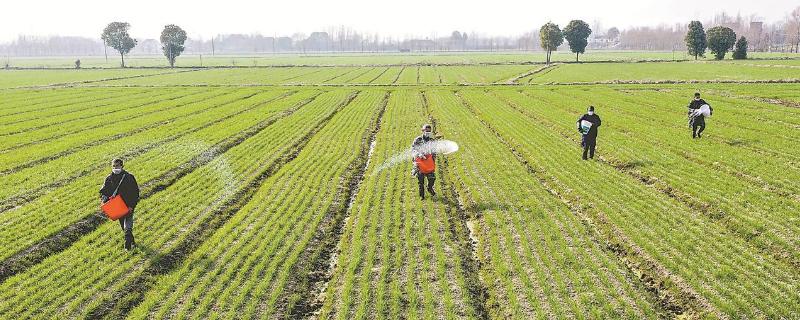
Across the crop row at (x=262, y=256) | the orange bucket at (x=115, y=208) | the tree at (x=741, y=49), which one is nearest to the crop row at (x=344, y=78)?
the tree at (x=741, y=49)

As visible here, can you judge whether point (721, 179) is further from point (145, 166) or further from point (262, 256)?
point (145, 166)

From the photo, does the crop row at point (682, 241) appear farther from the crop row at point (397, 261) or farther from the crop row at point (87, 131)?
the crop row at point (87, 131)

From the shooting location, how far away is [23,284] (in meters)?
11.0

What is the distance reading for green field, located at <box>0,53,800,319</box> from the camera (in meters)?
10.2

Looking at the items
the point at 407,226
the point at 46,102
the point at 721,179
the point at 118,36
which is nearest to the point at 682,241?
the point at 407,226

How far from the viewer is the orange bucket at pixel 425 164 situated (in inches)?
645

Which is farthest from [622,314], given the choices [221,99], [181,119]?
[221,99]

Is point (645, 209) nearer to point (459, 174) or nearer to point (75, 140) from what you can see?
point (459, 174)

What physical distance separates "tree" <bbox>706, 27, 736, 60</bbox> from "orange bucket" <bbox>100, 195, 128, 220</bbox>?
115232 mm

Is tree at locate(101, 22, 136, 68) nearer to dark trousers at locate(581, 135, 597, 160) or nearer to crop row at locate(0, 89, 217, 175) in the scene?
crop row at locate(0, 89, 217, 175)

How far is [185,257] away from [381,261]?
4.58m

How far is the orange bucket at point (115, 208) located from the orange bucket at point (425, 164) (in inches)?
318

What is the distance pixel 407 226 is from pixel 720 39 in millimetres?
110497

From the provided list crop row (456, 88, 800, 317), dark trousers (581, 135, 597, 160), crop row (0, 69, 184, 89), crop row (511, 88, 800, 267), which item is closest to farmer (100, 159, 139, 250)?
crop row (456, 88, 800, 317)
